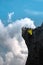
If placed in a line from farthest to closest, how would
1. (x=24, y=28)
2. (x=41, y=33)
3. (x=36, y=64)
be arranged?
(x=24, y=28) → (x=36, y=64) → (x=41, y=33)

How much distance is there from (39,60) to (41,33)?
1789cm

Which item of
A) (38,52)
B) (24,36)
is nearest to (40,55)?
(38,52)

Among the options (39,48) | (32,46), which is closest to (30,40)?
(32,46)

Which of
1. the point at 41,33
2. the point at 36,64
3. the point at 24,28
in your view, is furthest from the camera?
the point at 24,28

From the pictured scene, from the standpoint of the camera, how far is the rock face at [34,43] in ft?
405

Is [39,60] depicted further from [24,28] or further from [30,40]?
[24,28]

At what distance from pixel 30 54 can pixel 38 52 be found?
12.8 m

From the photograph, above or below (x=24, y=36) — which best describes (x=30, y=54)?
below

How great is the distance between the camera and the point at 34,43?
424 ft

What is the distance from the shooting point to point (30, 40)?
13612cm

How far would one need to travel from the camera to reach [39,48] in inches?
4924

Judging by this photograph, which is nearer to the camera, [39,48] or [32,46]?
[39,48]

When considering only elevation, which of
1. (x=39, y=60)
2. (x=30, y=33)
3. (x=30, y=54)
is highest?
(x=30, y=33)

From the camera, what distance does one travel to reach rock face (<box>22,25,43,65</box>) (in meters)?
123
